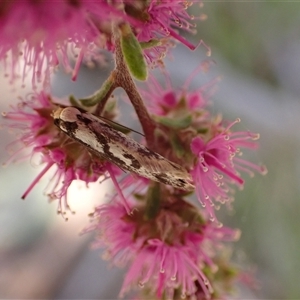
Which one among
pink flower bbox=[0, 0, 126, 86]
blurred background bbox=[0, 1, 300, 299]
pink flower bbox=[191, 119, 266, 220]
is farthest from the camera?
blurred background bbox=[0, 1, 300, 299]

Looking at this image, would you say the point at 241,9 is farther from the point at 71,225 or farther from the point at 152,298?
the point at 152,298

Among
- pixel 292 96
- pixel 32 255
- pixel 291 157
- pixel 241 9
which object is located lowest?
pixel 32 255

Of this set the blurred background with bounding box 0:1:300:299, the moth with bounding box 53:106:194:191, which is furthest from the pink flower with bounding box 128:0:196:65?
the blurred background with bounding box 0:1:300:299

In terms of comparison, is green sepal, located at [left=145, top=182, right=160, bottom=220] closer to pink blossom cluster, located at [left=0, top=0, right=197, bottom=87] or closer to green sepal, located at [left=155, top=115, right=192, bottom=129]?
green sepal, located at [left=155, top=115, right=192, bottom=129]

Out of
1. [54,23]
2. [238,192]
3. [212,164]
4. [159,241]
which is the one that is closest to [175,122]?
[212,164]

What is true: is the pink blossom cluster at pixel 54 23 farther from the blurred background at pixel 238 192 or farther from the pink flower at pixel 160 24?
the blurred background at pixel 238 192

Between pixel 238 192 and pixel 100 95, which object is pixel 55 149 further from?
pixel 238 192

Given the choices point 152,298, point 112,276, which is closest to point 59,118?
point 152,298
